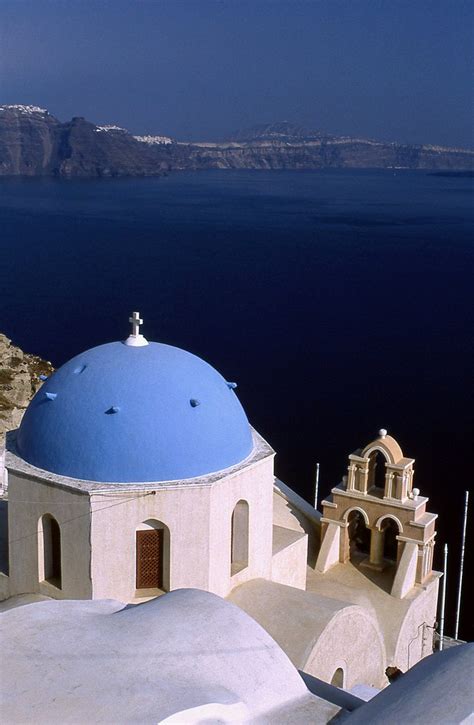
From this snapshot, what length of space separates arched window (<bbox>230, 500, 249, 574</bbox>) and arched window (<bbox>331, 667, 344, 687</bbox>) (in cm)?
170

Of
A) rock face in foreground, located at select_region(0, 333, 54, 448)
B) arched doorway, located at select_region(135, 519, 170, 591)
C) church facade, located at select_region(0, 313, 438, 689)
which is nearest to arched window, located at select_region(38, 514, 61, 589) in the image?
church facade, located at select_region(0, 313, 438, 689)

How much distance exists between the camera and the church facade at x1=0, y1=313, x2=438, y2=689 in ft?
32.4

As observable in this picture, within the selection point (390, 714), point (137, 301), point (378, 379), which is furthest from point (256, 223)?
point (390, 714)

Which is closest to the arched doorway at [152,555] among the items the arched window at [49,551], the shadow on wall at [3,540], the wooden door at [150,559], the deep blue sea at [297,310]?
the wooden door at [150,559]

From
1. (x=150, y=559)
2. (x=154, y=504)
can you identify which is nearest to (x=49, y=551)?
(x=150, y=559)

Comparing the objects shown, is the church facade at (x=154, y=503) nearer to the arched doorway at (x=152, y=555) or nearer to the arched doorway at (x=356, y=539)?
the arched doorway at (x=152, y=555)

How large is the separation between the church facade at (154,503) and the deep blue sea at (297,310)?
1126cm

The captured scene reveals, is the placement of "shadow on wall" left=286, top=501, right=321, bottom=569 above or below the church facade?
below

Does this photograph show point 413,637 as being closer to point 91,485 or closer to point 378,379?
point 91,485

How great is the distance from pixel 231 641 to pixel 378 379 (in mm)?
36696

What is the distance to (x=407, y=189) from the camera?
188m

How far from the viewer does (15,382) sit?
28.4 metres

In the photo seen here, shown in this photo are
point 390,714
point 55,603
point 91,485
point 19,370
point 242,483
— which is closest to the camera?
point 390,714

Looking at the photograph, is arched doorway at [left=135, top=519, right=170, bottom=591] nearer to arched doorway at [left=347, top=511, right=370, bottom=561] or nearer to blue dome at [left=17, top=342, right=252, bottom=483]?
blue dome at [left=17, top=342, right=252, bottom=483]
